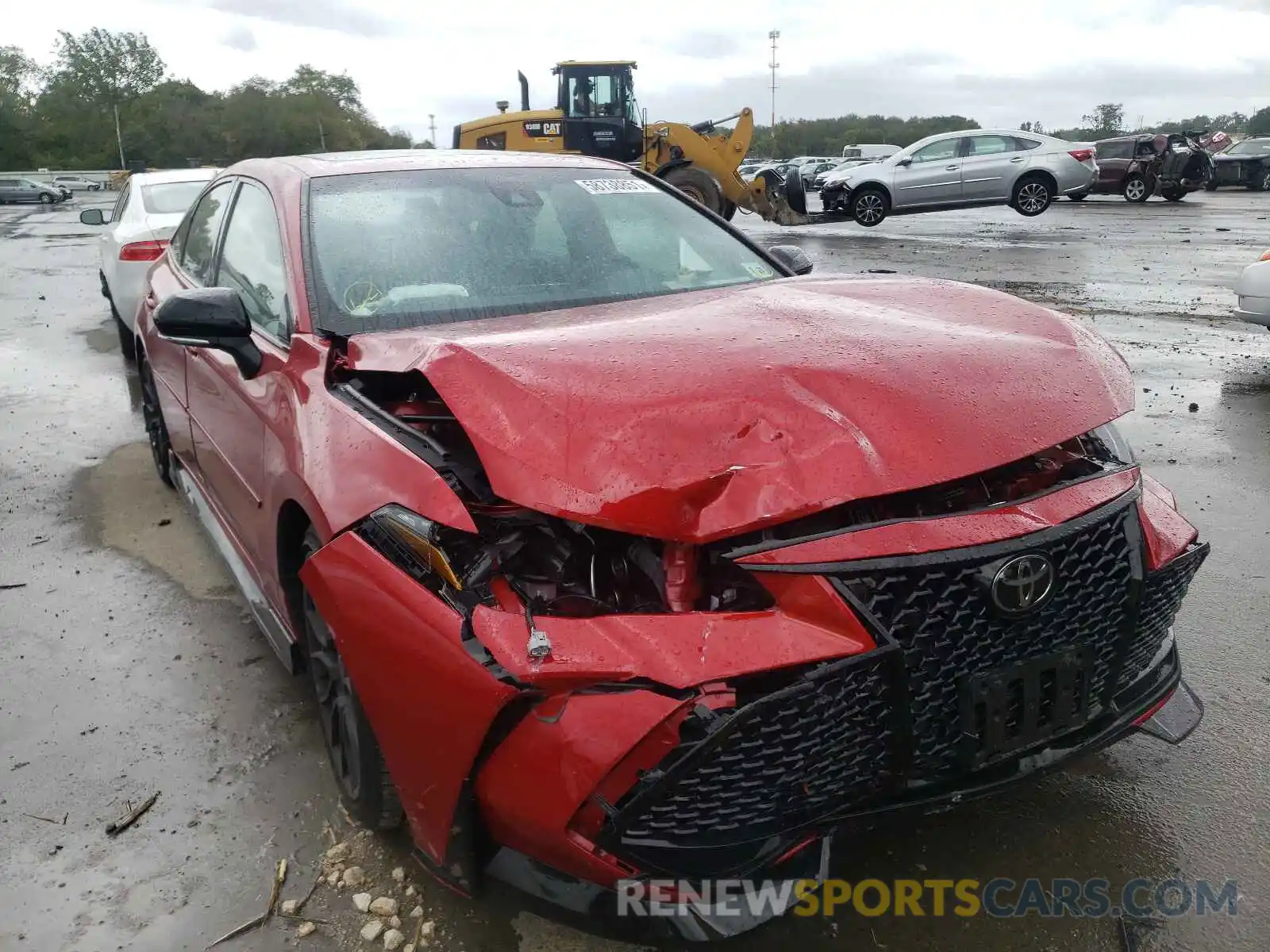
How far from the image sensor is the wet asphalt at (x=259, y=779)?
81.5 inches

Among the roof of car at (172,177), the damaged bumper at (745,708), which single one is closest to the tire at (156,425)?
the damaged bumper at (745,708)

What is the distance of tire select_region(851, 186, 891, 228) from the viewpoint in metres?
18.0

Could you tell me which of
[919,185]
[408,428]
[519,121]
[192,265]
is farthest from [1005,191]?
[408,428]

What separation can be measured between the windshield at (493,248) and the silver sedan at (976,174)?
1554 cm

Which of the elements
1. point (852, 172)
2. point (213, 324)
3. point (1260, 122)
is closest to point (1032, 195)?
point (852, 172)

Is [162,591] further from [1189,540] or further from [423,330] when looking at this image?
[1189,540]

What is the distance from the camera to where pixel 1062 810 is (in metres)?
2.38

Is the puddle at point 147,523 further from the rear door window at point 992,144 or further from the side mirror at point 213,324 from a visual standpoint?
the rear door window at point 992,144

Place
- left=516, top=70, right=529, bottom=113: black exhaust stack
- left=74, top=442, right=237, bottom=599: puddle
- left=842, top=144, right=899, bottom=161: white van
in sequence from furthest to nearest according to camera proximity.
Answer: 1. left=842, top=144, right=899, bottom=161: white van
2. left=516, top=70, right=529, bottom=113: black exhaust stack
3. left=74, top=442, right=237, bottom=599: puddle

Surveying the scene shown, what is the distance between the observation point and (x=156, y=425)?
4898mm

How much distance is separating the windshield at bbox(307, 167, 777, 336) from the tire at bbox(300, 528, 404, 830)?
0.77 metres

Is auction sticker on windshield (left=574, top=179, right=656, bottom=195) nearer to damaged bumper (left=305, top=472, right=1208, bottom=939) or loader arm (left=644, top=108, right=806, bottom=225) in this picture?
damaged bumper (left=305, top=472, right=1208, bottom=939)

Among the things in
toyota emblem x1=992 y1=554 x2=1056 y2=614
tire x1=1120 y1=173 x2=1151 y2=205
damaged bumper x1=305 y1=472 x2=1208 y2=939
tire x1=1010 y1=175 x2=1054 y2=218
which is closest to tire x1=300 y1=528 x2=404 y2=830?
damaged bumper x1=305 y1=472 x2=1208 y2=939

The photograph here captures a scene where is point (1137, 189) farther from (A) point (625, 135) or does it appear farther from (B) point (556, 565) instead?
(B) point (556, 565)
